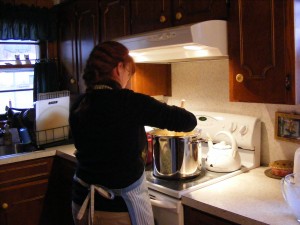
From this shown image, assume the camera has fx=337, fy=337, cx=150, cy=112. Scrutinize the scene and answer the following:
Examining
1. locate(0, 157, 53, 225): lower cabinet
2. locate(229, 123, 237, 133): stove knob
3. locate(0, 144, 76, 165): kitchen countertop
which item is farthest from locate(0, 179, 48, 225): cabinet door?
locate(229, 123, 237, 133): stove knob

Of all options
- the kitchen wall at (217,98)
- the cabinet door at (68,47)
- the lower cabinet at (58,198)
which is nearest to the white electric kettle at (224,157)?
the kitchen wall at (217,98)

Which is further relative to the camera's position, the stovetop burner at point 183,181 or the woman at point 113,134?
the stovetop burner at point 183,181

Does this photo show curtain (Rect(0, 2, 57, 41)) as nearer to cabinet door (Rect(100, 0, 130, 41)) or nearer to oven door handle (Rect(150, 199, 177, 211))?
cabinet door (Rect(100, 0, 130, 41))

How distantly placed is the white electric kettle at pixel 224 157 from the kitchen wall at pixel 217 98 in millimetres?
208

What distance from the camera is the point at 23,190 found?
7.53 ft

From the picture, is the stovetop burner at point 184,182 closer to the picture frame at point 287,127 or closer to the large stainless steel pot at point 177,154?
the large stainless steel pot at point 177,154

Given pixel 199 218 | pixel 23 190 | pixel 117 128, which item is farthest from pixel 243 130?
pixel 23 190

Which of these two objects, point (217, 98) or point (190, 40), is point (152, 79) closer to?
point (217, 98)

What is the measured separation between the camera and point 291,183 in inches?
48.1

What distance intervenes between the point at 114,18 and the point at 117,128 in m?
1.22

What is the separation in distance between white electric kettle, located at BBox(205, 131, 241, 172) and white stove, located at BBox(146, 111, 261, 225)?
0.03m

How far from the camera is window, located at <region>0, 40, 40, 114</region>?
296 cm

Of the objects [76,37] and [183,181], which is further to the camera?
[76,37]

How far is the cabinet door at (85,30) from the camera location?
2.48 metres
